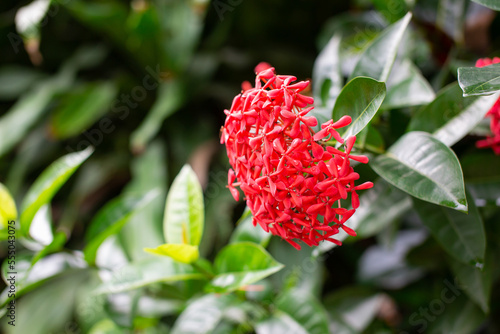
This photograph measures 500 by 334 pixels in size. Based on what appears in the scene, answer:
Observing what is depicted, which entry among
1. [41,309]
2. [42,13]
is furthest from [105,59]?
[41,309]

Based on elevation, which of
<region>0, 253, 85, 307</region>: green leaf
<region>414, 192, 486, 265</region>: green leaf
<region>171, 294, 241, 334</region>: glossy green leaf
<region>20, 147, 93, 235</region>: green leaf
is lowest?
<region>171, 294, 241, 334</region>: glossy green leaf

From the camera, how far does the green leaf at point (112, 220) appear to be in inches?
29.9

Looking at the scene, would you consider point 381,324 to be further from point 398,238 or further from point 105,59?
point 105,59

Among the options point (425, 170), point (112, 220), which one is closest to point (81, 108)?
point (112, 220)

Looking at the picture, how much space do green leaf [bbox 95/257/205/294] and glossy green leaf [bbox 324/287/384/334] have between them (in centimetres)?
37

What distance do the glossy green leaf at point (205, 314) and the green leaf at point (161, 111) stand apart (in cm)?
66

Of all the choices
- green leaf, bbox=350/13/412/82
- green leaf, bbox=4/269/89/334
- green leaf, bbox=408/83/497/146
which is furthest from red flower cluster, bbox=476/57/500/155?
green leaf, bbox=4/269/89/334

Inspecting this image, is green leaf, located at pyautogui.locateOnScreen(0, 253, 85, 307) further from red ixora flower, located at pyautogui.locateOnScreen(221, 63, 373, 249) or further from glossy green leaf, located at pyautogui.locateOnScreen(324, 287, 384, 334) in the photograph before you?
glossy green leaf, located at pyautogui.locateOnScreen(324, 287, 384, 334)

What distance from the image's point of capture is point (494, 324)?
0.91m

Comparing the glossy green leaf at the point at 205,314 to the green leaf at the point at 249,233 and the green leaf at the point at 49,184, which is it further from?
the green leaf at the point at 49,184

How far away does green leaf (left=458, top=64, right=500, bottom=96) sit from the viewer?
45 cm

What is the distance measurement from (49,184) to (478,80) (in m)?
0.72

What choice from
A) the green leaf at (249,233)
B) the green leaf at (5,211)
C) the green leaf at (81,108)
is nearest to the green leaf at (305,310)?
the green leaf at (249,233)

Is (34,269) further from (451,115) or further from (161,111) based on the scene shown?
(451,115)
